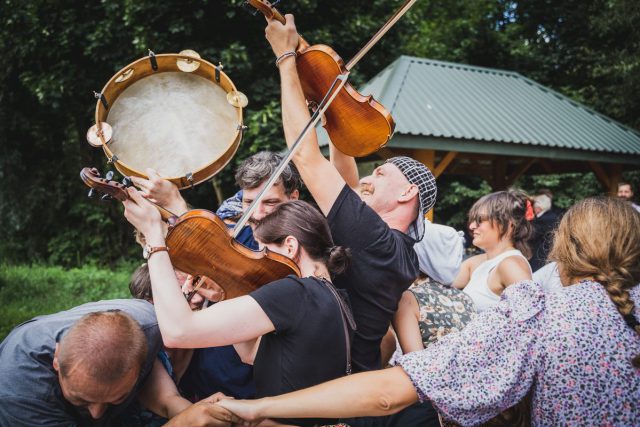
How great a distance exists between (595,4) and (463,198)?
7498mm

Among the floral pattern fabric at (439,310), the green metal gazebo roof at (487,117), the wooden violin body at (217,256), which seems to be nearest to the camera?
the wooden violin body at (217,256)

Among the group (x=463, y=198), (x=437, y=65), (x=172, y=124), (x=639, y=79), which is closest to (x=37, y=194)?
(x=437, y=65)

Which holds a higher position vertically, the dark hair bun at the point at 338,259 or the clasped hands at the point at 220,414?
the dark hair bun at the point at 338,259

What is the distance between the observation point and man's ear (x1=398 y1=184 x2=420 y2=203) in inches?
102

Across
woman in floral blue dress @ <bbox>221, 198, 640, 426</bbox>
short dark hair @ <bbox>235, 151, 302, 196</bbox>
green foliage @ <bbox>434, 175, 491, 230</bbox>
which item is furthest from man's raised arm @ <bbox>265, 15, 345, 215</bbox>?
green foliage @ <bbox>434, 175, 491, 230</bbox>

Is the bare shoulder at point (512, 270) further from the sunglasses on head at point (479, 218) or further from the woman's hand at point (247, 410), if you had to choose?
the woman's hand at point (247, 410)

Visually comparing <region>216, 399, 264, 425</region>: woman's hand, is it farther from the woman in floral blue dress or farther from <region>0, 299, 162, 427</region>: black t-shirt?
<region>0, 299, 162, 427</region>: black t-shirt

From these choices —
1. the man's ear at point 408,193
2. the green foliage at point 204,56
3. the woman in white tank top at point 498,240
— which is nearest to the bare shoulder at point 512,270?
the woman in white tank top at point 498,240

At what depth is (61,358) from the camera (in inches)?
69.7

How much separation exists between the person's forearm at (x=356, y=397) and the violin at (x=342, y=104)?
1.11m

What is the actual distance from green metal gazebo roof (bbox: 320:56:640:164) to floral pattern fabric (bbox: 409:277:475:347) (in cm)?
467

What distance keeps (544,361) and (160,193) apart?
160 cm

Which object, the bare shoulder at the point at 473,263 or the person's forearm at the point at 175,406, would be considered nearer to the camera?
the person's forearm at the point at 175,406

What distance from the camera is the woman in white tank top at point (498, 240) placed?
3555 mm
